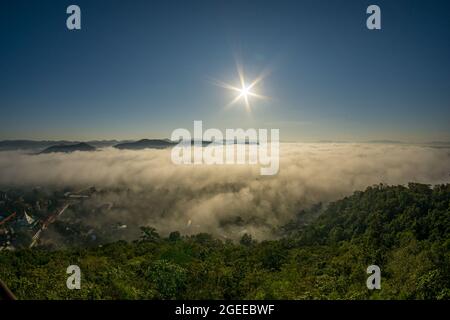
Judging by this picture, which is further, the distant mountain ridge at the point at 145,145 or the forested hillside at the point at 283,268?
the distant mountain ridge at the point at 145,145

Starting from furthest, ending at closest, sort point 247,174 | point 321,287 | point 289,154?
1. point 247,174
2. point 289,154
3. point 321,287

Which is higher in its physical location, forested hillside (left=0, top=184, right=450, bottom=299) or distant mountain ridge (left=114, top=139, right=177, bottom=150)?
distant mountain ridge (left=114, top=139, right=177, bottom=150)

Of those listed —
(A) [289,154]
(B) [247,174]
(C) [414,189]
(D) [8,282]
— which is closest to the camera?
(D) [8,282]

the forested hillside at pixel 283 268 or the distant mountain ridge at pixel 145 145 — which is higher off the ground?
the distant mountain ridge at pixel 145 145

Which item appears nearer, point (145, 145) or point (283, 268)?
point (283, 268)

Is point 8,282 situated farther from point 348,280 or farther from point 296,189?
point 296,189

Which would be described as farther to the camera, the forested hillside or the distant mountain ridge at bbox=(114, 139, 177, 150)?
the distant mountain ridge at bbox=(114, 139, 177, 150)

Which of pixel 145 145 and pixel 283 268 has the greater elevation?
pixel 145 145

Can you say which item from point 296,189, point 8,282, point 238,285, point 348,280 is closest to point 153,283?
point 238,285
